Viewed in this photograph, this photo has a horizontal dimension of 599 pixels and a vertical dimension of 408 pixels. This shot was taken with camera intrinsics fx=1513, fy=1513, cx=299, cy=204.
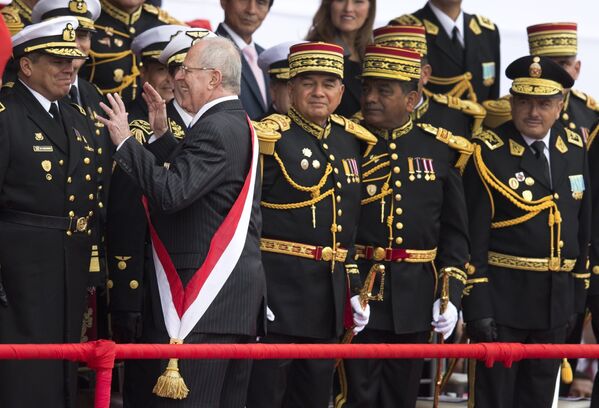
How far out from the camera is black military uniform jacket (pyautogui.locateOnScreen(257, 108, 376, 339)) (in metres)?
6.67

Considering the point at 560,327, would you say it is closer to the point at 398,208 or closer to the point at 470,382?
the point at 470,382

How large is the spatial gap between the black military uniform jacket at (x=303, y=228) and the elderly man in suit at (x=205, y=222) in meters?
0.82

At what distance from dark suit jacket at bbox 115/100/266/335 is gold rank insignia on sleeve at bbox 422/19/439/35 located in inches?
111

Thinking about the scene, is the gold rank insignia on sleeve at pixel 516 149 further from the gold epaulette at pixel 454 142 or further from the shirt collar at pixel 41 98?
the shirt collar at pixel 41 98

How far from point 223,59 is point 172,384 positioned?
4.08 feet

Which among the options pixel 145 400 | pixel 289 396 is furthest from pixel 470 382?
pixel 145 400

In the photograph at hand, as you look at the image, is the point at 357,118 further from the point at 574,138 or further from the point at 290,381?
the point at 290,381

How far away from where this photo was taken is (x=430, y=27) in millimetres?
8477

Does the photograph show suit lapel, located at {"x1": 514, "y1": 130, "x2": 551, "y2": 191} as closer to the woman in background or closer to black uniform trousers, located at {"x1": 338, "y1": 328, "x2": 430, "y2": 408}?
black uniform trousers, located at {"x1": 338, "y1": 328, "x2": 430, "y2": 408}

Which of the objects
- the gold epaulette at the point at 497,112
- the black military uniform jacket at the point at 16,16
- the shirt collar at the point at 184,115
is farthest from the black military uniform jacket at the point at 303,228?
the gold epaulette at the point at 497,112

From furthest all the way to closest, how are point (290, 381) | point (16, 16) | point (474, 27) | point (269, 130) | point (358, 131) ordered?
point (474, 27), point (16, 16), point (358, 131), point (290, 381), point (269, 130)

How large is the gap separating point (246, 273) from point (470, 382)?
2059mm

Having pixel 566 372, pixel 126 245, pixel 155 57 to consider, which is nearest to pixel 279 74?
pixel 155 57

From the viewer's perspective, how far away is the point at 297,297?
670cm
